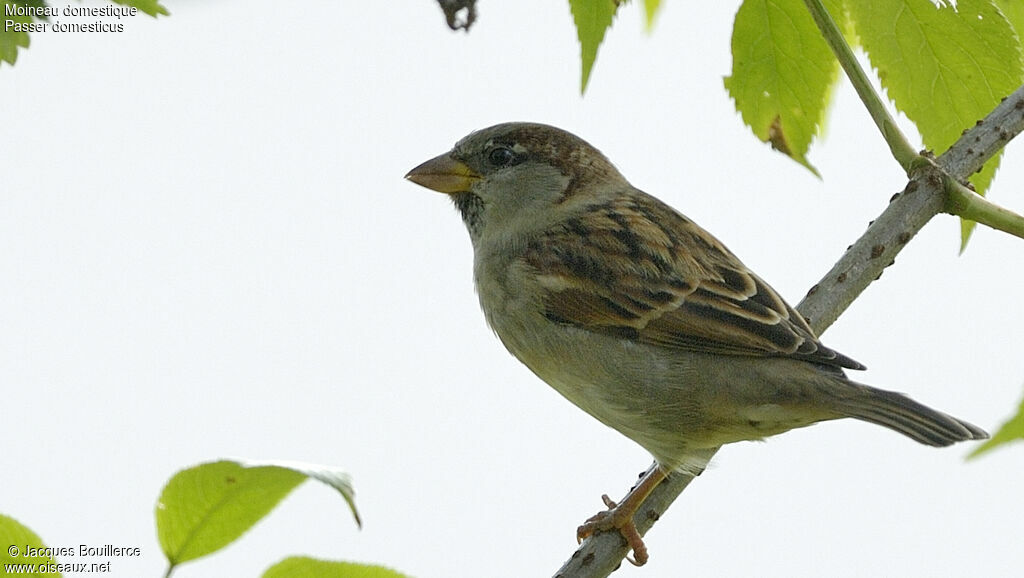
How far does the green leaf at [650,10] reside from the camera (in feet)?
8.07

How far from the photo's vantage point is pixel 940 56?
209 centimetres

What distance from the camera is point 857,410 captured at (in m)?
2.46

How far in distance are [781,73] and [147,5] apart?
A: 1.21 m

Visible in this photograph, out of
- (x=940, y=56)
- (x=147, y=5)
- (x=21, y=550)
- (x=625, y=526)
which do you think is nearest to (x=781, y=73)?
(x=940, y=56)

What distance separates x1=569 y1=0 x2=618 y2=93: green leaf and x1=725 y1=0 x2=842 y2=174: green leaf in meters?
0.28

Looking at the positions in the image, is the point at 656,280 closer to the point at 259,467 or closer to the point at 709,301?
the point at 709,301

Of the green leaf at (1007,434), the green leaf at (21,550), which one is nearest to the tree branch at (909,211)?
the green leaf at (21,550)

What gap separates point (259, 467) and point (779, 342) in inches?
68.4

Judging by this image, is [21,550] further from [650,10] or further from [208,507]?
[650,10]

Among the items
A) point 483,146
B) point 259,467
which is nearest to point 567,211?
point 483,146

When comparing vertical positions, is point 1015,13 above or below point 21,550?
above

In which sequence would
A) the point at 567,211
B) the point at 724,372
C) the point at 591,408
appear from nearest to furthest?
the point at 724,372
the point at 591,408
the point at 567,211

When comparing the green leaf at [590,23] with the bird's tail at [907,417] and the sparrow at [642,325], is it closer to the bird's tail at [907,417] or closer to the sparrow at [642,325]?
the sparrow at [642,325]

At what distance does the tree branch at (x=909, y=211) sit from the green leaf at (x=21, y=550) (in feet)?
3.74
